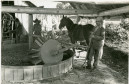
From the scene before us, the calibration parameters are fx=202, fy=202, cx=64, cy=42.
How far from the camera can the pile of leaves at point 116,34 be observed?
47.7 feet

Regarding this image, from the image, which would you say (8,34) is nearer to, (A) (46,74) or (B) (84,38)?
(B) (84,38)

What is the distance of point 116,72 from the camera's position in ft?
22.8

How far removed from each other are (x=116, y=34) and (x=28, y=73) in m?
10.6

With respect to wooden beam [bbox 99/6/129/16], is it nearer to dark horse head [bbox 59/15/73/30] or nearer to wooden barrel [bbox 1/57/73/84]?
wooden barrel [bbox 1/57/73/84]

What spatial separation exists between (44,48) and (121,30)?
10089 millimetres

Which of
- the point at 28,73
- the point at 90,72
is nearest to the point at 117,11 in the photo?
the point at 90,72

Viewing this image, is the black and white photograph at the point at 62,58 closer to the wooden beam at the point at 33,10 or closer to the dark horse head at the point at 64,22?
the wooden beam at the point at 33,10

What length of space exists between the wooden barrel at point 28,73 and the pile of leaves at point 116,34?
9325mm

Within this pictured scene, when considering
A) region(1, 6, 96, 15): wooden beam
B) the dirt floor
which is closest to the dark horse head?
the dirt floor

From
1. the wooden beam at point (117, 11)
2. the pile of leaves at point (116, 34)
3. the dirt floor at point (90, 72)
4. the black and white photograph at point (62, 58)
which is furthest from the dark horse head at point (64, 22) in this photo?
the pile of leaves at point (116, 34)

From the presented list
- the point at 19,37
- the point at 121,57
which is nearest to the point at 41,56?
the point at 121,57

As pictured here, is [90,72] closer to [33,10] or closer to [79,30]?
[33,10]

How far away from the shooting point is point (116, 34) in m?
14.9

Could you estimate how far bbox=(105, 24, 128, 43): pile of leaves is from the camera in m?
14.5
